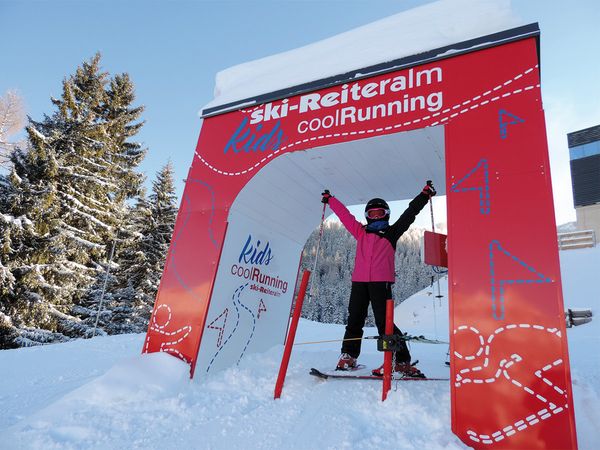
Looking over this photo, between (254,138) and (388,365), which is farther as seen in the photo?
(254,138)

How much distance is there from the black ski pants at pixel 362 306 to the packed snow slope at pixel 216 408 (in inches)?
21.1

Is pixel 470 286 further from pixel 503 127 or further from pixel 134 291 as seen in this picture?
pixel 134 291

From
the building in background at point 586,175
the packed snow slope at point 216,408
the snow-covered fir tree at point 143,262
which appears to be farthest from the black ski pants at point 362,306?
the building in background at point 586,175

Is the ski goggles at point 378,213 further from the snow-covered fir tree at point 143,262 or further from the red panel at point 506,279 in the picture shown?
the snow-covered fir tree at point 143,262

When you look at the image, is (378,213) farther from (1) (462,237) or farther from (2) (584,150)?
(2) (584,150)

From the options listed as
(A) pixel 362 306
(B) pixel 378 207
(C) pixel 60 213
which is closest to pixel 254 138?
(B) pixel 378 207

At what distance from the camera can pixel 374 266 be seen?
152 inches

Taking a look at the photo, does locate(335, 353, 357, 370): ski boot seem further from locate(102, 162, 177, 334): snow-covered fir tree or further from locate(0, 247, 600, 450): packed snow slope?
locate(102, 162, 177, 334): snow-covered fir tree

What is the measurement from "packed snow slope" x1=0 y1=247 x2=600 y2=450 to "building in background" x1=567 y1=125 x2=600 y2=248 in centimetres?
2224

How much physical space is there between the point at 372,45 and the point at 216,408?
373 centimetres

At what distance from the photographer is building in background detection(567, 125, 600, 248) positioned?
2131cm

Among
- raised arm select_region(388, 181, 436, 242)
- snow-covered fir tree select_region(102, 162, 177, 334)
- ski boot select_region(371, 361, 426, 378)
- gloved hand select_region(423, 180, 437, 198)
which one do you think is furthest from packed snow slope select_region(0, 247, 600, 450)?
snow-covered fir tree select_region(102, 162, 177, 334)

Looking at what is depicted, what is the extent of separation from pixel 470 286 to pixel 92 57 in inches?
663

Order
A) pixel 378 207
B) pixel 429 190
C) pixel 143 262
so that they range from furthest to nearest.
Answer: pixel 143 262 < pixel 378 207 < pixel 429 190
